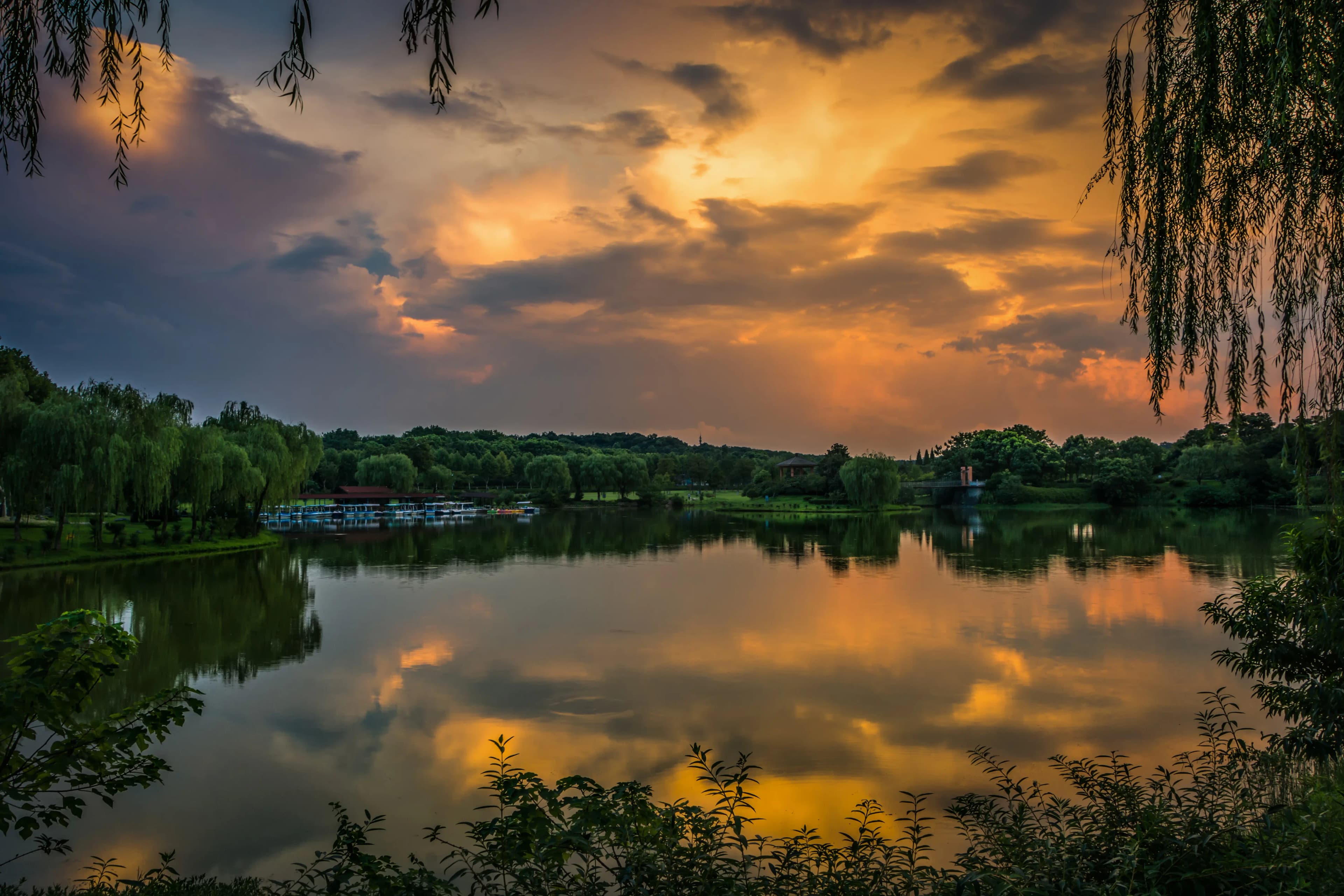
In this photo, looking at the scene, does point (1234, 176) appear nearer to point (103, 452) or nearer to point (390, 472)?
point (103, 452)

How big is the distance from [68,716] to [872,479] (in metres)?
66.4

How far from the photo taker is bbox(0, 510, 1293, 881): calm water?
29.1 ft

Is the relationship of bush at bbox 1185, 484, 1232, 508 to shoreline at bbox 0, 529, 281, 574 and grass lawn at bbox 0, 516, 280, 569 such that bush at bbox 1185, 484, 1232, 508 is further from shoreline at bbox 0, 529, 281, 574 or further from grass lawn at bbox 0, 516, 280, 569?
grass lawn at bbox 0, 516, 280, 569

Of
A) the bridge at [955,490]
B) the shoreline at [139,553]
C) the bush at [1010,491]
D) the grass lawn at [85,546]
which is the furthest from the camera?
the bridge at [955,490]

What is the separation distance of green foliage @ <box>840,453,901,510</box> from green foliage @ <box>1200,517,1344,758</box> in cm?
6051

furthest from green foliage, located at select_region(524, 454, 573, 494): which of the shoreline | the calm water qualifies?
the calm water

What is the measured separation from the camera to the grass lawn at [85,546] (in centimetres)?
2578

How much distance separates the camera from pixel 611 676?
552 inches

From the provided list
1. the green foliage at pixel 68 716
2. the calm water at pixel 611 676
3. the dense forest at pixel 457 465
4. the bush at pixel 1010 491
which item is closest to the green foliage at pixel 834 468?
the dense forest at pixel 457 465

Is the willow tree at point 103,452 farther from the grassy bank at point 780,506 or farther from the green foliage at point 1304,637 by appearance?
the grassy bank at point 780,506

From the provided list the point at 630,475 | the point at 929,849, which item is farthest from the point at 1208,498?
the point at 929,849

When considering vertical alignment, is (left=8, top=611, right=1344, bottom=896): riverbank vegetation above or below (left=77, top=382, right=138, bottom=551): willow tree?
below

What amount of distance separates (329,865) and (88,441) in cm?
2677

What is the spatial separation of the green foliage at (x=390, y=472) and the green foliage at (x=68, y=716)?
72931 mm
